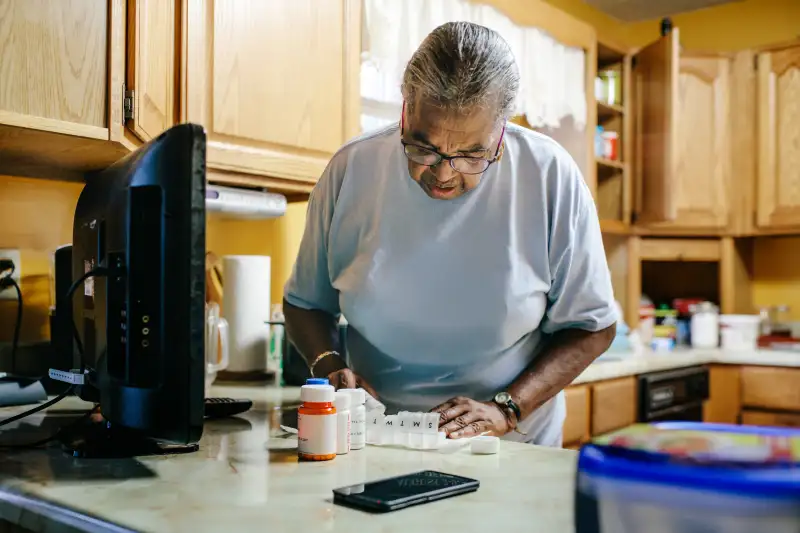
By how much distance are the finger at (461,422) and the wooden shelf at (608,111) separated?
2464 mm

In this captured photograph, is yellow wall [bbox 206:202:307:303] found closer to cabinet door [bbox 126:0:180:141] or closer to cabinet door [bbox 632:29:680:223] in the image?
cabinet door [bbox 126:0:180:141]

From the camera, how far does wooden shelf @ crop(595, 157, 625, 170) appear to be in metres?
3.46

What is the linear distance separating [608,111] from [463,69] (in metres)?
2.51

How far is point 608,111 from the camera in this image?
359 centimetres

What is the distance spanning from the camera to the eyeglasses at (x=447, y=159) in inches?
52.6

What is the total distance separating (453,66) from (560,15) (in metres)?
2.17

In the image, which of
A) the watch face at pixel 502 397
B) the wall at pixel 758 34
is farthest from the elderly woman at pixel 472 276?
the wall at pixel 758 34

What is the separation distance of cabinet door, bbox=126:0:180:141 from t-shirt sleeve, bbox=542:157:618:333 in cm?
77

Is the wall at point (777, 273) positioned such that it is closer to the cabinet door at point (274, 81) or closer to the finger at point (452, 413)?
the cabinet door at point (274, 81)

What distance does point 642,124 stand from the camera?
3.59m

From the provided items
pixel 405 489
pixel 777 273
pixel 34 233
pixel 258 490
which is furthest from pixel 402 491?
pixel 777 273

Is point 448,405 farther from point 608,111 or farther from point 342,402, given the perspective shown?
point 608,111

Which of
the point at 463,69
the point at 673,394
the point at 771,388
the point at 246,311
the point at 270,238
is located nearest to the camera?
the point at 463,69

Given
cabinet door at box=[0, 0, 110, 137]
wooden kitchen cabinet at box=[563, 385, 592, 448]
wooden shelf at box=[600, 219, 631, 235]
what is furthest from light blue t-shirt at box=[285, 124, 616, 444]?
wooden shelf at box=[600, 219, 631, 235]
